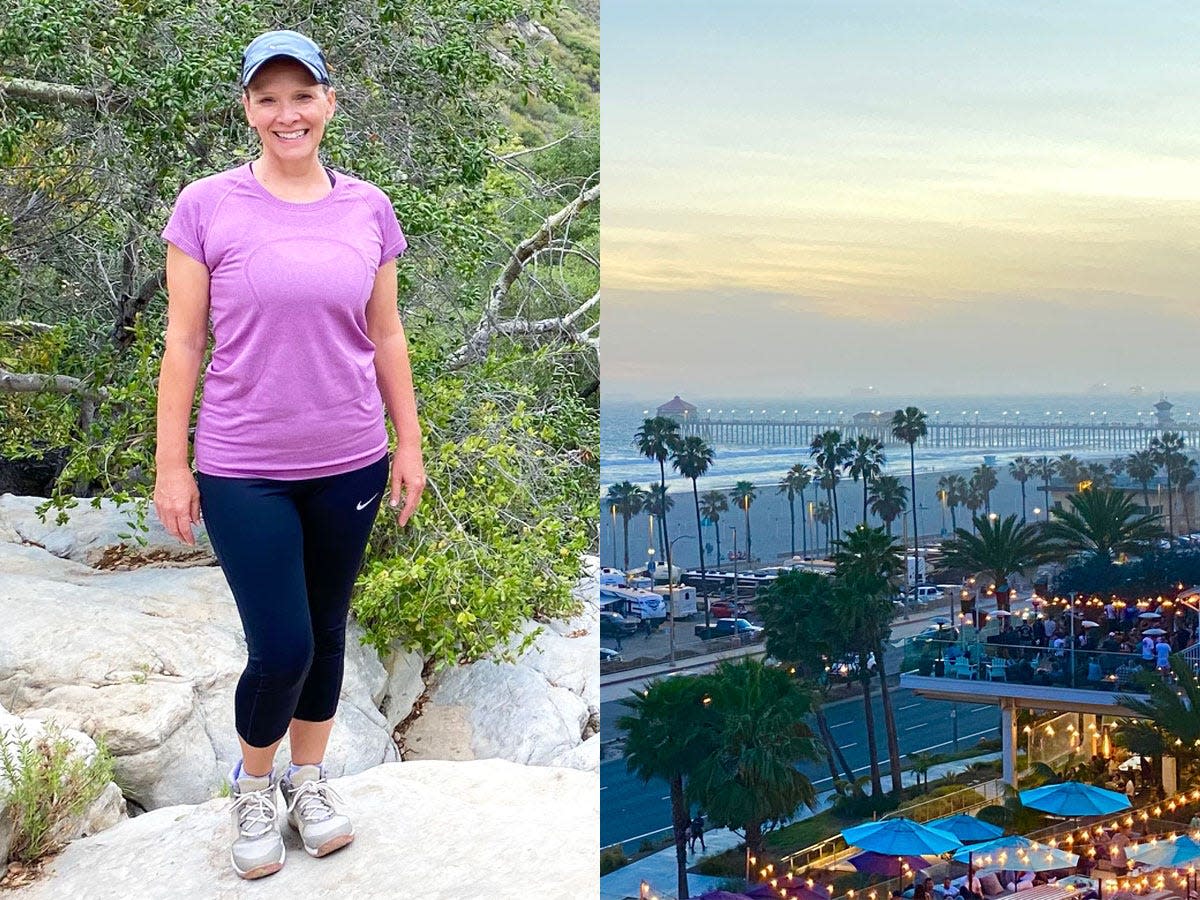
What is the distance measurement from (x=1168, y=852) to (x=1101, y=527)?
1.27 ft

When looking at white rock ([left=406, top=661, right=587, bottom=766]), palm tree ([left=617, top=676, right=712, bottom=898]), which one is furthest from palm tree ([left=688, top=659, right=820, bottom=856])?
white rock ([left=406, top=661, right=587, bottom=766])

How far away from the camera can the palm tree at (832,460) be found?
1.62 m

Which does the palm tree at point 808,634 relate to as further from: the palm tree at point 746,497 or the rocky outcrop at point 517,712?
the rocky outcrop at point 517,712

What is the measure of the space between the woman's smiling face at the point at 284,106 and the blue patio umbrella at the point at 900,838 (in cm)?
121

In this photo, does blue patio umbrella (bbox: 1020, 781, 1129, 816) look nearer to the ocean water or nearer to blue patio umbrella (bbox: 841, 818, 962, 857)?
blue patio umbrella (bbox: 841, 818, 962, 857)

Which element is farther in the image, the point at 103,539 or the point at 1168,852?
the point at 103,539

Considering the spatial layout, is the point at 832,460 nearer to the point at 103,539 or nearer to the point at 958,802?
the point at 958,802

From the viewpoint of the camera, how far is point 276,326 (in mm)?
1818

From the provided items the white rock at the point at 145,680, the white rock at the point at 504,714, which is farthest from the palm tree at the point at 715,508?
the white rock at the point at 504,714

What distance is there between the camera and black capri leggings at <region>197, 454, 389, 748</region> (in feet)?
6.07

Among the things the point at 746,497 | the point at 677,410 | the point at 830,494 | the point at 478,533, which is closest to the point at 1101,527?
the point at 830,494

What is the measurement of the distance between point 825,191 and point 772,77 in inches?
6.5

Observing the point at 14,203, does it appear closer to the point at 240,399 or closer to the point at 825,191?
the point at 240,399

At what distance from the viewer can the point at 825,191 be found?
166 centimetres
